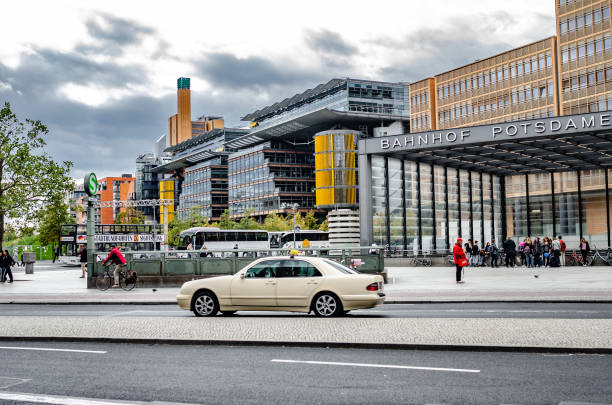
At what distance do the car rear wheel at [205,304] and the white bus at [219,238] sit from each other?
1990 inches

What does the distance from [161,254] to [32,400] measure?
2174 cm

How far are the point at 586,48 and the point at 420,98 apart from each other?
32.1 metres

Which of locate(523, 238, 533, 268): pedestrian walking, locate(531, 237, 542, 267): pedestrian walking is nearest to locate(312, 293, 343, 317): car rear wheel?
locate(523, 238, 533, 268): pedestrian walking

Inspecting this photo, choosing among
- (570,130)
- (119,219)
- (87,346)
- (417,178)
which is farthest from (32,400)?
(119,219)

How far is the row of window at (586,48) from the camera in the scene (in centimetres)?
7556

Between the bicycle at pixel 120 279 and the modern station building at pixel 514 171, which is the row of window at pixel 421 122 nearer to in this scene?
the modern station building at pixel 514 171

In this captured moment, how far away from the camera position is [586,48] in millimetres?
77812

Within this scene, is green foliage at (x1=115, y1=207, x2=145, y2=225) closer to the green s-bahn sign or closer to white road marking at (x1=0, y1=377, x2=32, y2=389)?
the green s-bahn sign

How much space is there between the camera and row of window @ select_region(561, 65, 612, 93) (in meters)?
76.4

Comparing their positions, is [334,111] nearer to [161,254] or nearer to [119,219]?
[119,219]

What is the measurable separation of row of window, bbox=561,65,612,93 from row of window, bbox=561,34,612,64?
195 centimetres

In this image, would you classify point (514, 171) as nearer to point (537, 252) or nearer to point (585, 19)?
point (537, 252)

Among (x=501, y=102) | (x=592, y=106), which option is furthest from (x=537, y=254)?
(x=501, y=102)

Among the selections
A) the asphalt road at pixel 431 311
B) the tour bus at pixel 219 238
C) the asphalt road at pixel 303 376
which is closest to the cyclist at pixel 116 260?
the asphalt road at pixel 431 311
